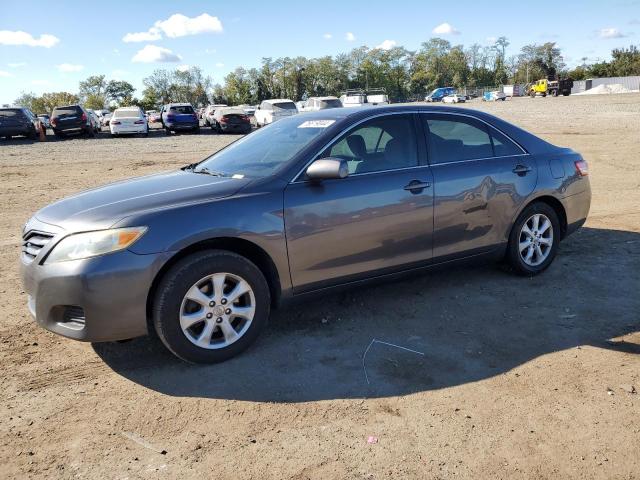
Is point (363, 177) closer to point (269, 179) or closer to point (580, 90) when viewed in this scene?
point (269, 179)

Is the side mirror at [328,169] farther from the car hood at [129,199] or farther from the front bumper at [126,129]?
the front bumper at [126,129]

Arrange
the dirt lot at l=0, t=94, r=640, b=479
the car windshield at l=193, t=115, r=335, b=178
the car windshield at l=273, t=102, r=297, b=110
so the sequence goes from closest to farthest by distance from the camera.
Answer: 1. the dirt lot at l=0, t=94, r=640, b=479
2. the car windshield at l=193, t=115, r=335, b=178
3. the car windshield at l=273, t=102, r=297, b=110

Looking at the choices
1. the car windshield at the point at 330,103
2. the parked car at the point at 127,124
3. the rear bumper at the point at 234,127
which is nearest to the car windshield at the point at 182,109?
the parked car at the point at 127,124

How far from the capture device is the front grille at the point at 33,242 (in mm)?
3557

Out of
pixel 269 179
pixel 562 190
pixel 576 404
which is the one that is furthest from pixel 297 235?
pixel 562 190

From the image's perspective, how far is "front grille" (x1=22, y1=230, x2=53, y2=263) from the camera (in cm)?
356

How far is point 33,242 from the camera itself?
3.65 m

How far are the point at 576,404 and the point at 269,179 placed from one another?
241 centimetres

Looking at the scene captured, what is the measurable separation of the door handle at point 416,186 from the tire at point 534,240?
44.8 inches

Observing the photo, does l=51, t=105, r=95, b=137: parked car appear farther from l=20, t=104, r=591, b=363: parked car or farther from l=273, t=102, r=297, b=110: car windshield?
l=20, t=104, r=591, b=363: parked car

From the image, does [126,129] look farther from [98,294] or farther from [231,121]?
[98,294]

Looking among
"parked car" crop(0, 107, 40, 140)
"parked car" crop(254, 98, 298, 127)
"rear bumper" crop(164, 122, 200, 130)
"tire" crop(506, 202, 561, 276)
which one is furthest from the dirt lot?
"parked car" crop(254, 98, 298, 127)

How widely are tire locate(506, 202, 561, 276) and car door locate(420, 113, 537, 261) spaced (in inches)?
5.4

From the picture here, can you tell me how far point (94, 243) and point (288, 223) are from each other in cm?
125
